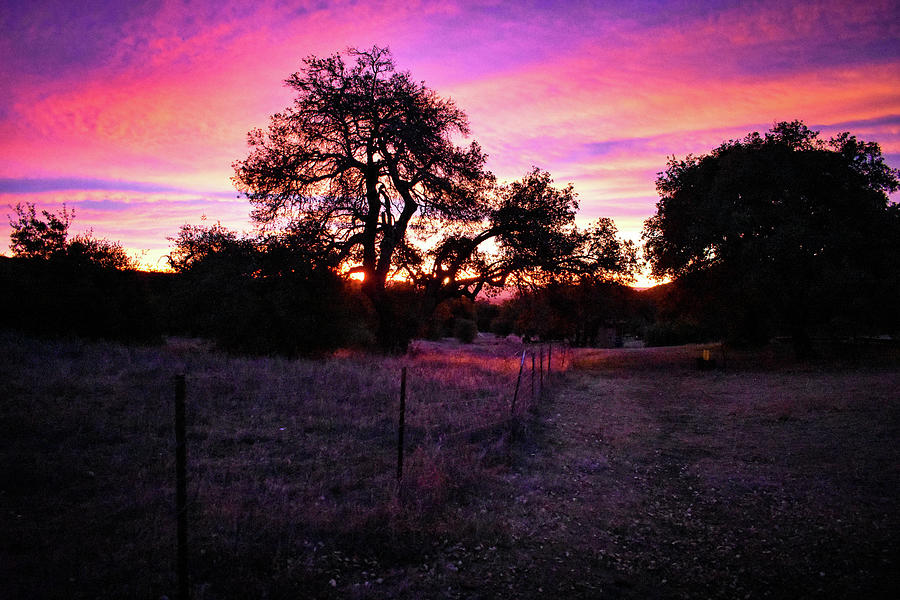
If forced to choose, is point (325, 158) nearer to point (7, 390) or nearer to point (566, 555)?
point (7, 390)

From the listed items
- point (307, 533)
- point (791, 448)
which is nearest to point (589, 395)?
point (791, 448)

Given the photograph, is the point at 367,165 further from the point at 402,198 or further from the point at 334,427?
the point at 334,427

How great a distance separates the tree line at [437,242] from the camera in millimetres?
A: 19844

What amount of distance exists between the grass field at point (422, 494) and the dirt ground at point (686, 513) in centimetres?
4

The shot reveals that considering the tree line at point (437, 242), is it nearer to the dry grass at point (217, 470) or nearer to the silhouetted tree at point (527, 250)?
the silhouetted tree at point (527, 250)

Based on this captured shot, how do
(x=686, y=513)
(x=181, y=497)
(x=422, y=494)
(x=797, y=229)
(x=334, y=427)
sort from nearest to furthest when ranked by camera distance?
(x=181, y=497) < (x=422, y=494) < (x=686, y=513) < (x=334, y=427) < (x=797, y=229)

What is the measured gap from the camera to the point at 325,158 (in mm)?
21172

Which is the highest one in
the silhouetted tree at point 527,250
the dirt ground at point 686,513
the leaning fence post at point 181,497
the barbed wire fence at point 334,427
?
the silhouetted tree at point 527,250

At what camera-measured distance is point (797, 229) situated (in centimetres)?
1911

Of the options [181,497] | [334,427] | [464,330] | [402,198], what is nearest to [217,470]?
[334,427]

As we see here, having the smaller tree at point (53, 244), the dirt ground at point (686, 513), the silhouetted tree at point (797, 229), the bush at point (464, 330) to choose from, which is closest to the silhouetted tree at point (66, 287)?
the smaller tree at point (53, 244)

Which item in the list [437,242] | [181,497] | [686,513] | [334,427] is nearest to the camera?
[181,497]

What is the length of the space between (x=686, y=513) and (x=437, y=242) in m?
19.4

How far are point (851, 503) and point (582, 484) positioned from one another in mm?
3698
